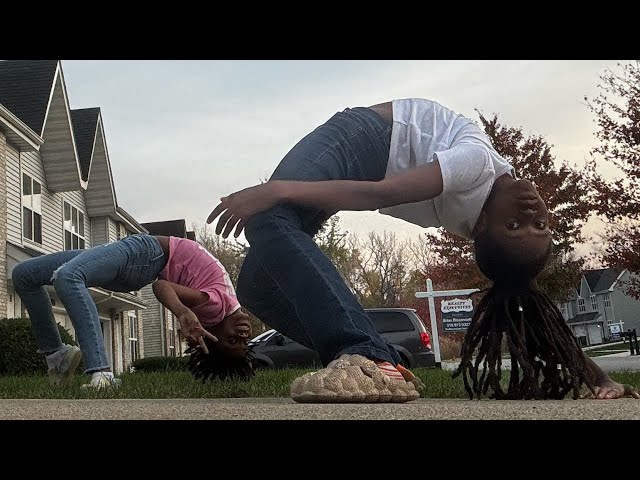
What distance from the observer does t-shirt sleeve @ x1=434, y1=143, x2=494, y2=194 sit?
193 cm

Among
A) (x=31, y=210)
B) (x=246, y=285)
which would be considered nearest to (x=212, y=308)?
(x=246, y=285)

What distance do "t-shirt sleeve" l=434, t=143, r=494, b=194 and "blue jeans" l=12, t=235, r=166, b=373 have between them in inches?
49.5

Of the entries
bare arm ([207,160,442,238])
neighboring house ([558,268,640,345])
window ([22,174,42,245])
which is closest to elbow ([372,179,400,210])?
bare arm ([207,160,442,238])

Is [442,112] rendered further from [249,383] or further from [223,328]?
[249,383]

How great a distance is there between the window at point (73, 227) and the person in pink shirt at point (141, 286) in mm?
10807

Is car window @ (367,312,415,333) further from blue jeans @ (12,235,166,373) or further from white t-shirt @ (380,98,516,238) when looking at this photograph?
white t-shirt @ (380,98,516,238)

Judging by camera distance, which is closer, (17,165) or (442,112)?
(442,112)

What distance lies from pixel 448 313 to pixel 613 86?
10.0 ft

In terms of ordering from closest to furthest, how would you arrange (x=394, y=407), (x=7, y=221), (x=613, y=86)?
1. (x=394, y=407)
2. (x=613, y=86)
3. (x=7, y=221)

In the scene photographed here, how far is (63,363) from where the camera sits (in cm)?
296

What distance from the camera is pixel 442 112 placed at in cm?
216

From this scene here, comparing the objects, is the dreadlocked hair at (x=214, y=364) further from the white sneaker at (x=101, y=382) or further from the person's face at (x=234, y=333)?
the white sneaker at (x=101, y=382)

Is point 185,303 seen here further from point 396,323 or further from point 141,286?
point 396,323
